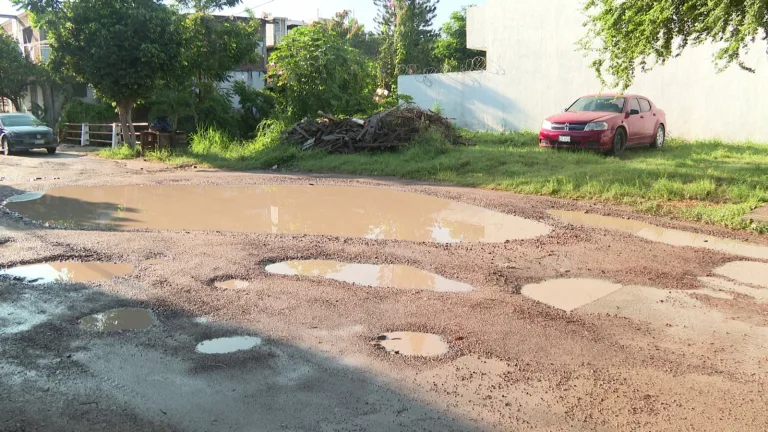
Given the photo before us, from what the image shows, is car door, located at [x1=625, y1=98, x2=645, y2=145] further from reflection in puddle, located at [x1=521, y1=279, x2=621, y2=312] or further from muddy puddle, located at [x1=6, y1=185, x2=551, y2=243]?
reflection in puddle, located at [x1=521, y1=279, x2=621, y2=312]

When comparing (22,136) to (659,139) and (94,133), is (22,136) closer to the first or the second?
(94,133)

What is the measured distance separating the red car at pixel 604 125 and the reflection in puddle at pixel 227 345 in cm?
1216

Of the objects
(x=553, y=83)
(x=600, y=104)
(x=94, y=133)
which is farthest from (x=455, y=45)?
(x=600, y=104)

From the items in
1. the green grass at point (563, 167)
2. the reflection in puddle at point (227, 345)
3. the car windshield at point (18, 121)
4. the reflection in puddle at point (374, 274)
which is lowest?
the reflection in puddle at point (227, 345)

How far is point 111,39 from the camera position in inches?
699

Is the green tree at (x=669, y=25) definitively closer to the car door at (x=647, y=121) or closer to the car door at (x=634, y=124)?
the car door at (x=634, y=124)

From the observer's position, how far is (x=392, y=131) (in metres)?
17.4

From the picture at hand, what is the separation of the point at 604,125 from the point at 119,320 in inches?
501

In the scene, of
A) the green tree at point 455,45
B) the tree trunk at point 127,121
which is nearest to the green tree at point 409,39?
the green tree at point 455,45

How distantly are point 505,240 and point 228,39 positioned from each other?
16941mm

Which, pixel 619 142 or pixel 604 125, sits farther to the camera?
pixel 619 142

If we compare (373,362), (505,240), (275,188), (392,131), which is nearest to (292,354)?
(373,362)

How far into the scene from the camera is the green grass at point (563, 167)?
10.4 meters

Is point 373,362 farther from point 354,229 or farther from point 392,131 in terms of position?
point 392,131
